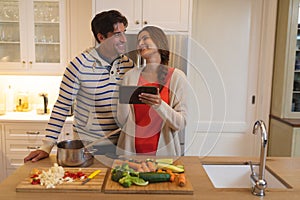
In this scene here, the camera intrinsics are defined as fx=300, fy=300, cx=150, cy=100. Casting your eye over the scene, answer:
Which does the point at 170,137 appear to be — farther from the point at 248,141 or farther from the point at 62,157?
the point at 248,141

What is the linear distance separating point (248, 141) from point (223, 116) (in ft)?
1.28

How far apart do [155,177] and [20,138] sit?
1.90m

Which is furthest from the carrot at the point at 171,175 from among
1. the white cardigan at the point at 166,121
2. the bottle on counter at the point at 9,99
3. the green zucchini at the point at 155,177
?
the bottle on counter at the point at 9,99

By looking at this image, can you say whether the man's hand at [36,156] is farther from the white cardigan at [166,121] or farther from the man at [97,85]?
the white cardigan at [166,121]

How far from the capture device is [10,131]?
2691 mm

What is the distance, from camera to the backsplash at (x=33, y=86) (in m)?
3.10

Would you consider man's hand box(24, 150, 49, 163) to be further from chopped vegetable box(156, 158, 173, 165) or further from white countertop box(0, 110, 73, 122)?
white countertop box(0, 110, 73, 122)

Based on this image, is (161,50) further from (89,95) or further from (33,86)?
(33,86)

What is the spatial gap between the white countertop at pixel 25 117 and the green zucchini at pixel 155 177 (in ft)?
5.33

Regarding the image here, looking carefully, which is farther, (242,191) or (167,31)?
(167,31)

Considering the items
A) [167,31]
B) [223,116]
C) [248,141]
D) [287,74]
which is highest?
[167,31]

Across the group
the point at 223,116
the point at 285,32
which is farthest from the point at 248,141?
the point at 285,32

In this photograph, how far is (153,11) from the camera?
8.18ft

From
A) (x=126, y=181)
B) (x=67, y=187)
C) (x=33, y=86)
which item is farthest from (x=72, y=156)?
(x=33, y=86)
